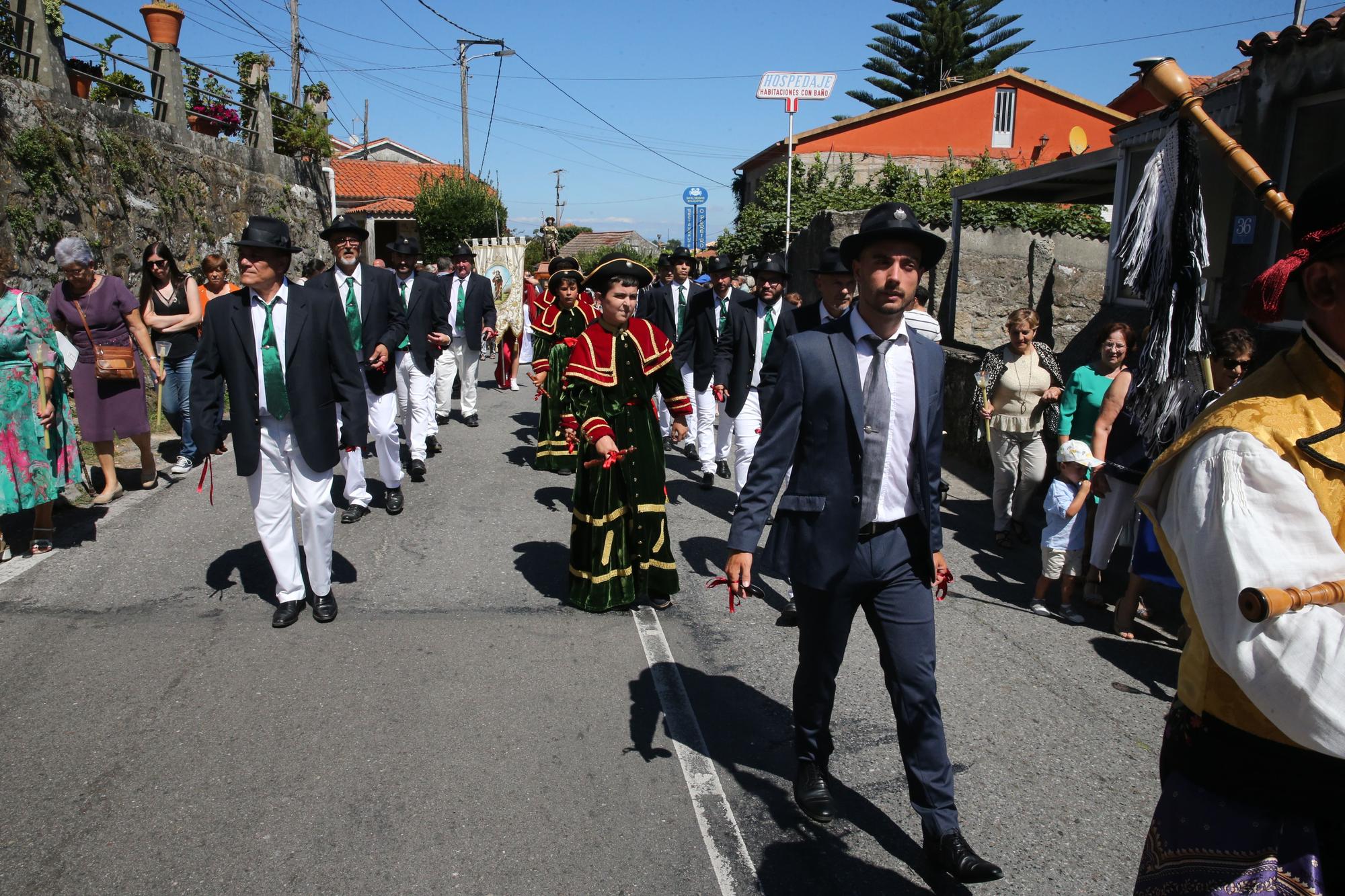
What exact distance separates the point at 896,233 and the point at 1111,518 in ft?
11.5

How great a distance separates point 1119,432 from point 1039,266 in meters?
7.39

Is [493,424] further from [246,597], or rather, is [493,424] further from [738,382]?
[246,597]

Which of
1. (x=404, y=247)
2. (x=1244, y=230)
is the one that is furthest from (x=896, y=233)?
(x=404, y=247)

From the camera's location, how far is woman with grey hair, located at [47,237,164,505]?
705cm

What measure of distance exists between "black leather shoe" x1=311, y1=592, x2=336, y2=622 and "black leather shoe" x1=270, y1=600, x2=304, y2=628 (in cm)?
10

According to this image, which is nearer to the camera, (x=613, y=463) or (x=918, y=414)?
(x=918, y=414)

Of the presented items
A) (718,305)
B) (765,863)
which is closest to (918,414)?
(765,863)

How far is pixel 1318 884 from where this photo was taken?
161 cm

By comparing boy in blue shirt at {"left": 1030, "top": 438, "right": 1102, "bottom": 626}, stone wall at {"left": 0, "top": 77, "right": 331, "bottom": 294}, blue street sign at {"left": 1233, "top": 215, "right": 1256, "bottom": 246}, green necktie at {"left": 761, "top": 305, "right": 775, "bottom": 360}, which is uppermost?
stone wall at {"left": 0, "top": 77, "right": 331, "bottom": 294}

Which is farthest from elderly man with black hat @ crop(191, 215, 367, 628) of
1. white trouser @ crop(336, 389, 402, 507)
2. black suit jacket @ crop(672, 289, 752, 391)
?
black suit jacket @ crop(672, 289, 752, 391)

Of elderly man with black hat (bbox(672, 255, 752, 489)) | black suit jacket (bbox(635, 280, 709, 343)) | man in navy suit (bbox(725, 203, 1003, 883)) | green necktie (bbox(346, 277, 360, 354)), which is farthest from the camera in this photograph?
black suit jacket (bbox(635, 280, 709, 343))

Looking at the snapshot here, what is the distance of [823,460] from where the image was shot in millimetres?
3023

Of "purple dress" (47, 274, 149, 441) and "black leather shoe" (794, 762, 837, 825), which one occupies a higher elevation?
"purple dress" (47, 274, 149, 441)

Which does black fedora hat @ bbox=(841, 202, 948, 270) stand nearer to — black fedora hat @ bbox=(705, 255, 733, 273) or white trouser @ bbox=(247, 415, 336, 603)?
white trouser @ bbox=(247, 415, 336, 603)
